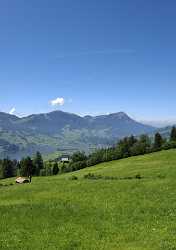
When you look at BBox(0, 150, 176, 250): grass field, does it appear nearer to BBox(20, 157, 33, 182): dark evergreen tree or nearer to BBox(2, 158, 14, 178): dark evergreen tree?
BBox(20, 157, 33, 182): dark evergreen tree

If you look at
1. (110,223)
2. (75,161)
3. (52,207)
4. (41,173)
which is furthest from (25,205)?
(75,161)

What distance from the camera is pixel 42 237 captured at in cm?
2572

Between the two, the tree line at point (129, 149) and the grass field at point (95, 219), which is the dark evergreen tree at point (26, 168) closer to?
the tree line at point (129, 149)

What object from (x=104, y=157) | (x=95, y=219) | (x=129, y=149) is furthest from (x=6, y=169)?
(x=95, y=219)

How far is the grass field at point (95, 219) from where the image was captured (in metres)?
24.1

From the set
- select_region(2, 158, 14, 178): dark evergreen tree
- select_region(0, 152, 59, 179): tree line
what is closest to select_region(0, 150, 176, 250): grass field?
select_region(0, 152, 59, 179): tree line

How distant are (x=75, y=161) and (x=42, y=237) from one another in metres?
155

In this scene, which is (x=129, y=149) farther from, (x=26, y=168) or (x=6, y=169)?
(x=6, y=169)

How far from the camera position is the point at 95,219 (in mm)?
30688

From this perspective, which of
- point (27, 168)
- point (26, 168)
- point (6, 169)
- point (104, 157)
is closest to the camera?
point (104, 157)

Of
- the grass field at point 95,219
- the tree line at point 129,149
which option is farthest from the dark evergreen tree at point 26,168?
the grass field at point 95,219

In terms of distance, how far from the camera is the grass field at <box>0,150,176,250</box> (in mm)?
24062

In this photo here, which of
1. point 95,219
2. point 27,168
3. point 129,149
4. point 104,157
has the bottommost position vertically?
point 27,168

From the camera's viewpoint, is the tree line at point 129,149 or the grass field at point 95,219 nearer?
the grass field at point 95,219
